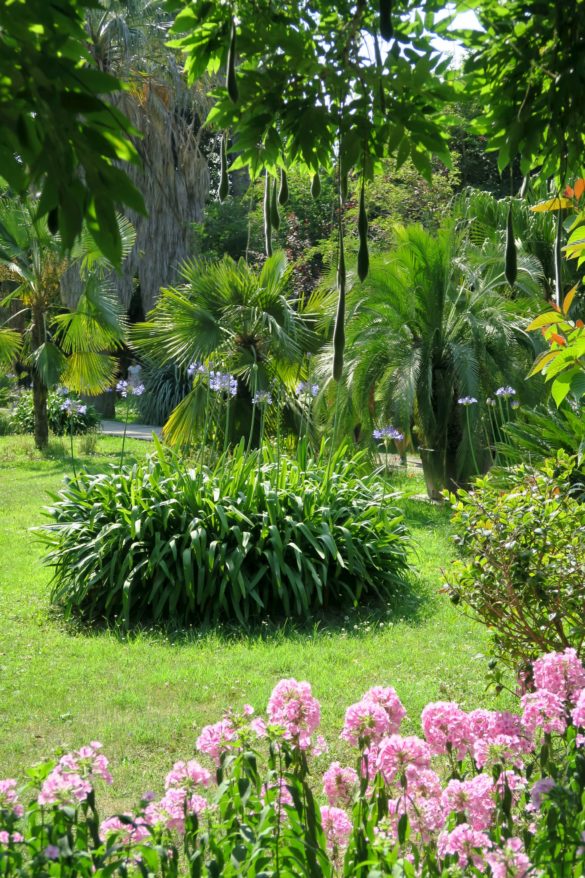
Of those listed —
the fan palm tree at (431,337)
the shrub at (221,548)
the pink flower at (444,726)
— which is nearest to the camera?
the pink flower at (444,726)

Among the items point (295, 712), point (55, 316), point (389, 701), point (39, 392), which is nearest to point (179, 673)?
point (389, 701)

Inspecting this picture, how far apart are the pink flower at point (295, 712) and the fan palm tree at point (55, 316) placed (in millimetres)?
11406

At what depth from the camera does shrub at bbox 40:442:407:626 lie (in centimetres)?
670

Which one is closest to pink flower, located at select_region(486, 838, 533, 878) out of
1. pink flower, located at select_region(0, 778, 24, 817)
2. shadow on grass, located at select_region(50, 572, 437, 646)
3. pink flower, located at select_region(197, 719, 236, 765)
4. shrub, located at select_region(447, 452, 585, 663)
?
pink flower, located at select_region(197, 719, 236, 765)

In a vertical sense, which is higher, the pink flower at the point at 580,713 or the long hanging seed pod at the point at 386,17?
the long hanging seed pod at the point at 386,17

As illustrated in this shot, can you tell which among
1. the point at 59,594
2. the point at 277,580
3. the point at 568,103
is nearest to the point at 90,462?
the point at 59,594

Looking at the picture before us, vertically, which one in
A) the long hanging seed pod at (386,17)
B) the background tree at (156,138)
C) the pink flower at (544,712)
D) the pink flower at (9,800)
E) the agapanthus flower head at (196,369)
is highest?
the background tree at (156,138)

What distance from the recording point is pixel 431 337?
1124 cm

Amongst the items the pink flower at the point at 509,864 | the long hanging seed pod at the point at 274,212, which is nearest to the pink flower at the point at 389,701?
the pink flower at the point at 509,864

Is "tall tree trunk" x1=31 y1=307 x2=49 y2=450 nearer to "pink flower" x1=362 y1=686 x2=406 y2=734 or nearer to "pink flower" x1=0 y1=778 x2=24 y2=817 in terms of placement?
"pink flower" x1=362 y1=686 x2=406 y2=734

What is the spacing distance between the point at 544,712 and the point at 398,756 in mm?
553

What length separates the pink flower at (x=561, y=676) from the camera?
2.90 m

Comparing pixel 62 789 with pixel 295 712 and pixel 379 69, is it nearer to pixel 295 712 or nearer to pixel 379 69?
pixel 295 712

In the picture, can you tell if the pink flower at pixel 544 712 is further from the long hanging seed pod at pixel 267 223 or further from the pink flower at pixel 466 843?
the long hanging seed pod at pixel 267 223
